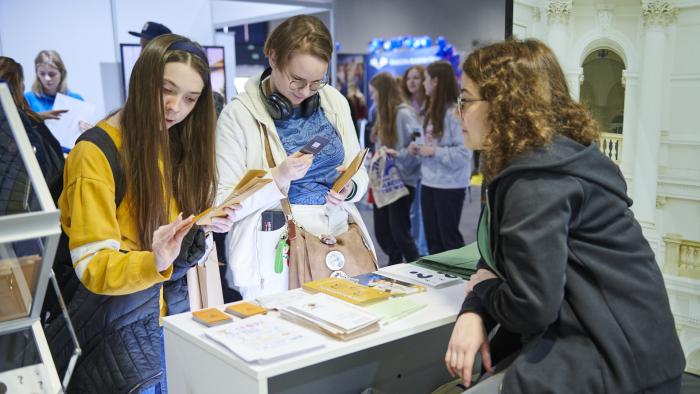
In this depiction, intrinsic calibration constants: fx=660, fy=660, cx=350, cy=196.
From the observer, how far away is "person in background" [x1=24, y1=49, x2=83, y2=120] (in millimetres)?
4891

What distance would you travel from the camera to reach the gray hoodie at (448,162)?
16.5 ft

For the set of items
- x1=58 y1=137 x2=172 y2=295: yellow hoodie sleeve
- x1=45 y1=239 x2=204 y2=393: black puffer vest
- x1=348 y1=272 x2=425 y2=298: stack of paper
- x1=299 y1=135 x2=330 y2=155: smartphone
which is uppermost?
x1=299 y1=135 x2=330 y2=155: smartphone

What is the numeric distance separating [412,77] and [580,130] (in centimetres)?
416

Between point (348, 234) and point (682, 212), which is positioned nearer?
point (348, 234)

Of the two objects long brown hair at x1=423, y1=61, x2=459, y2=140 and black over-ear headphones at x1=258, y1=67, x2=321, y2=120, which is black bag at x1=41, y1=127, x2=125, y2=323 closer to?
black over-ear headphones at x1=258, y1=67, x2=321, y2=120

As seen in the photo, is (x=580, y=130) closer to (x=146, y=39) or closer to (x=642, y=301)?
(x=642, y=301)

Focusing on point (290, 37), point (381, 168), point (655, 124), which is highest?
point (290, 37)

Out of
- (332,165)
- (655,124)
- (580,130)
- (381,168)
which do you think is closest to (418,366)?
(332,165)

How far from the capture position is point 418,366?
7.83ft

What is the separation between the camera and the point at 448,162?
500cm

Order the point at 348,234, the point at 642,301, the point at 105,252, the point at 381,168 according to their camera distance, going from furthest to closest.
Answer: the point at 381,168 → the point at 348,234 → the point at 105,252 → the point at 642,301

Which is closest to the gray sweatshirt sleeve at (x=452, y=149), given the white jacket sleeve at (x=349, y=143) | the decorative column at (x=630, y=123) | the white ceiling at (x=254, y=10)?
the decorative column at (x=630, y=123)

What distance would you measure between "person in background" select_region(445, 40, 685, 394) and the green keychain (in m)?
0.98

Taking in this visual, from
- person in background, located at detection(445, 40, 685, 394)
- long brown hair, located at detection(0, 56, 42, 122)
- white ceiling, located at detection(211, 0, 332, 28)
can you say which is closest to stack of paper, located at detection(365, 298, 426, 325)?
person in background, located at detection(445, 40, 685, 394)
